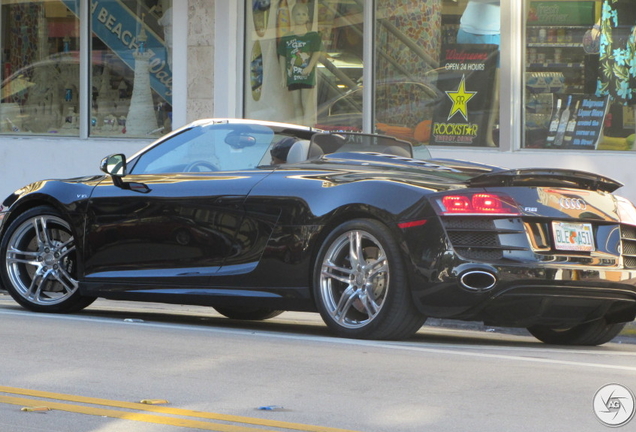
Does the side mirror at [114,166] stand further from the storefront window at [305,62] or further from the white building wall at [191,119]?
the storefront window at [305,62]

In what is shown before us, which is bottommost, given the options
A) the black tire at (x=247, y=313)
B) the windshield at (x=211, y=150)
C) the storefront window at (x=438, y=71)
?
the black tire at (x=247, y=313)

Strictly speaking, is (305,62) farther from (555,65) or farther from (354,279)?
(354,279)

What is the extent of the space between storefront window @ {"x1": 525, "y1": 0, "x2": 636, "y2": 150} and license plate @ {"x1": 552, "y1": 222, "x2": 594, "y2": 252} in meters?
7.17

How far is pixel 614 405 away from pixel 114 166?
15.0 ft

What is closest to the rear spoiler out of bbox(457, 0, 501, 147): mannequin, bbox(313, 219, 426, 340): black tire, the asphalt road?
bbox(313, 219, 426, 340): black tire

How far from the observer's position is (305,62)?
16.6 metres

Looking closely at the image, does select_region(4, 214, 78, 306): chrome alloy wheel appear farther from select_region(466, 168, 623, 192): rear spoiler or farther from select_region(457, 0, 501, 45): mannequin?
select_region(457, 0, 501, 45): mannequin

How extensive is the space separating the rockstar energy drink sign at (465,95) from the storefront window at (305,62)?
1.23 m

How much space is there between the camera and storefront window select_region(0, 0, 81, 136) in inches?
719

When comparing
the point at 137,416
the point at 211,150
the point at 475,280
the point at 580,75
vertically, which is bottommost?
the point at 137,416

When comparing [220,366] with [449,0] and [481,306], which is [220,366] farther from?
[449,0]

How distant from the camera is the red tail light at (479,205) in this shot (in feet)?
23.5

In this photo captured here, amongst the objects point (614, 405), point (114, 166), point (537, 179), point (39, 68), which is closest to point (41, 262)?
point (114, 166)

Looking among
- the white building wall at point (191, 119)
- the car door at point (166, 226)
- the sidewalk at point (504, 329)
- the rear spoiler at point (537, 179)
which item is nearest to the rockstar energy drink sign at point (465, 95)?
the white building wall at point (191, 119)
